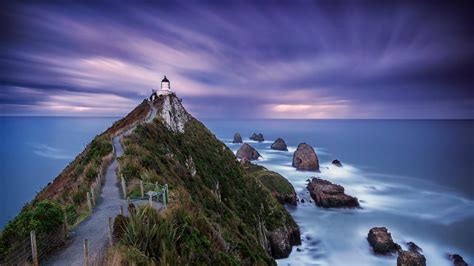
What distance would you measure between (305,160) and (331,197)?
102 feet

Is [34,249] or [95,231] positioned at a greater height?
[34,249]

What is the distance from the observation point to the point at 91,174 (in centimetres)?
1750

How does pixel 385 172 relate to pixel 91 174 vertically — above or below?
below

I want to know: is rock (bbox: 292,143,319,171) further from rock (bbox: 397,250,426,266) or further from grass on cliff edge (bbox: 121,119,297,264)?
rock (bbox: 397,250,426,266)

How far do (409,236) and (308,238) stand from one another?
17.5 meters

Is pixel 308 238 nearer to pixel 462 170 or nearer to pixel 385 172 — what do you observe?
pixel 385 172

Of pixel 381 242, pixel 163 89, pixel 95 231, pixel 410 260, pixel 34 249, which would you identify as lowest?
pixel 381 242

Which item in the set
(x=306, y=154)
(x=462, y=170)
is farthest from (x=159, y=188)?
(x=462, y=170)

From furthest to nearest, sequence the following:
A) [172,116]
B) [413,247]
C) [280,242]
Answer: [172,116] < [413,247] < [280,242]

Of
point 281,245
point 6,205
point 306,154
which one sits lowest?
point 6,205

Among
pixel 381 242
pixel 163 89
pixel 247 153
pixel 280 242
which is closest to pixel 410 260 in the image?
pixel 381 242

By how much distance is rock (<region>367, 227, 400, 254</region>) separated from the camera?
3494cm

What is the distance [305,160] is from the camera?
82.2 m

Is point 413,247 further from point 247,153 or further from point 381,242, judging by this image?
point 247,153
